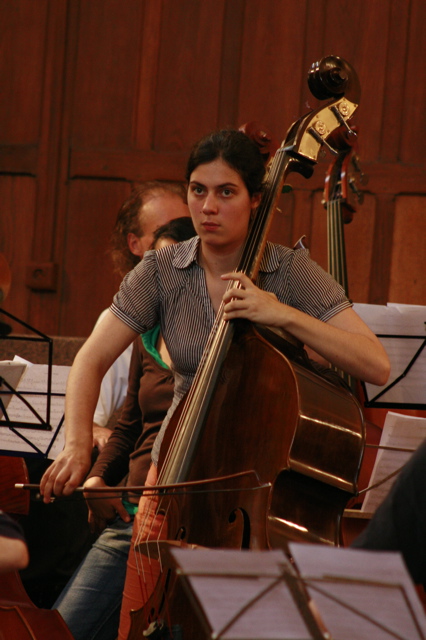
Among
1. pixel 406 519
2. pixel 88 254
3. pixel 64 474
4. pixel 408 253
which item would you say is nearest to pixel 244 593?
pixel 406 519

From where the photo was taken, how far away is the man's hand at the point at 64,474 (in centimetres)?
163

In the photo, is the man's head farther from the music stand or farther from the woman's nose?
the music stand

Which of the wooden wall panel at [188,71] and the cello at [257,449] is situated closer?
the cello at [257,449]

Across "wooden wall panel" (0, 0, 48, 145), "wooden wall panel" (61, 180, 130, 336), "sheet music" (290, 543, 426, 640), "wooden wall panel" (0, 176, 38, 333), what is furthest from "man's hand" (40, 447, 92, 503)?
"wooden wall panel" (0, 0, 48, 145)

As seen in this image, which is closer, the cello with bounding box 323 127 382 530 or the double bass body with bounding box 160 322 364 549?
the double bass body with bounding box 160 322 364 549

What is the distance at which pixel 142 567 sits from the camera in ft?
5.71

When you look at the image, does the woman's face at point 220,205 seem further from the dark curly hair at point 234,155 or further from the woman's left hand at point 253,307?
the woman's left hand at point 253,307

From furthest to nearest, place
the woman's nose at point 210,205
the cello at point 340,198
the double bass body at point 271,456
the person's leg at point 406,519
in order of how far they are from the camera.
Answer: the cello at point 340,198 → the woman's nose at point 210,205 → the double bass body at point 271,456 → the person's leg at point 406,519

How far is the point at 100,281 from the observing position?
12.9 feet

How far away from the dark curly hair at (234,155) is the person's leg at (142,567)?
0.67 metres

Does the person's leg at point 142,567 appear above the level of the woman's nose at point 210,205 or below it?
below

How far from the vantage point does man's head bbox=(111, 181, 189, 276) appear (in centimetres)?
300

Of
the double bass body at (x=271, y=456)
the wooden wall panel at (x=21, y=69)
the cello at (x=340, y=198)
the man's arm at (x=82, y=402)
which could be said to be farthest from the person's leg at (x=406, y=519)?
the wooden wall panel at (x=21, y=69)

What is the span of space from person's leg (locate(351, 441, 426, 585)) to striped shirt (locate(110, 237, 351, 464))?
0.75 m
